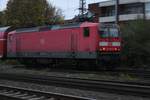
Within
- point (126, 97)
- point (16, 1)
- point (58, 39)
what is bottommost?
point (126, 97)

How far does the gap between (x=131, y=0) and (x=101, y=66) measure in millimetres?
37501

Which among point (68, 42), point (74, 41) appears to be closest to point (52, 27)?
point (68, 42)

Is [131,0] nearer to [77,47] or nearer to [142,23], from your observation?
[142,23]

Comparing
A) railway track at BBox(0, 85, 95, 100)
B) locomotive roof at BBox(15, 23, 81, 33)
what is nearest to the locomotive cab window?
locomotive roof at BBox(15, 23, 81, 33)

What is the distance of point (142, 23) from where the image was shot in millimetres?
33094

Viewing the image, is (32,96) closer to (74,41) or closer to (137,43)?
(74,41)

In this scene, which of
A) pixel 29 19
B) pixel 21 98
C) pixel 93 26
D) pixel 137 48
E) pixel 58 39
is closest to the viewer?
pixel 21 98

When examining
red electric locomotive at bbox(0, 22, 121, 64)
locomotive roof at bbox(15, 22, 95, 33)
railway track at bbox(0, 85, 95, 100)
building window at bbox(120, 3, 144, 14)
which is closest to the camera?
railway track at bbox(0, 85, 95, 100)

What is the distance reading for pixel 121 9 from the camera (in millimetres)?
66938

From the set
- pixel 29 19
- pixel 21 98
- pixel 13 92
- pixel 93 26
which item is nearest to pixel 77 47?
pixel 93 26

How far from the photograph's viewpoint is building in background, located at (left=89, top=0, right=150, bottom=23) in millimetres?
62688

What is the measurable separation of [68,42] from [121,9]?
39307 millimetres

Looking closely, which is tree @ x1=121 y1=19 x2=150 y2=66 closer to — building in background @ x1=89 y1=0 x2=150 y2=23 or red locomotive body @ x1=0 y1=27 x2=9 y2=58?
red locomotive body @ x1=0 y1=27 x2=9 y2=58

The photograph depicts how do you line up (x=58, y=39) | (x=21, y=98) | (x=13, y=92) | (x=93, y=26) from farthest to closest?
(x=58, y=39)
(x=93, y=26)
(x=13, y=92)
(x=21, y=98)
